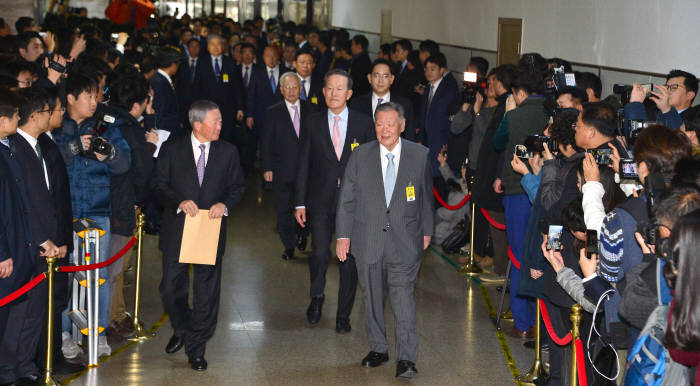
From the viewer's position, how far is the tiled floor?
21.1ft

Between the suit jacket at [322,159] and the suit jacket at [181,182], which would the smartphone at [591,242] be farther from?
the suit jacket at [322,159]

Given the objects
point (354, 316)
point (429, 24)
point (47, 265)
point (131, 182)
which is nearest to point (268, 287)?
point (354, 316)

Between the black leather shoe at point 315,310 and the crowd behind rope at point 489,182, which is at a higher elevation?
the crowd behind rope at point 489,182

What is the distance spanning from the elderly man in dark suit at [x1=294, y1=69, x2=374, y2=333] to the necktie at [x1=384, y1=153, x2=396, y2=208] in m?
1.20

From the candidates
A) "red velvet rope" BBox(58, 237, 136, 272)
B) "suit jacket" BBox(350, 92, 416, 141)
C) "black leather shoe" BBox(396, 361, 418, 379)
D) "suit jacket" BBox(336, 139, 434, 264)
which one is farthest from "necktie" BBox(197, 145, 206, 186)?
"suit jacket" BBox(350, 92, 416, 141)

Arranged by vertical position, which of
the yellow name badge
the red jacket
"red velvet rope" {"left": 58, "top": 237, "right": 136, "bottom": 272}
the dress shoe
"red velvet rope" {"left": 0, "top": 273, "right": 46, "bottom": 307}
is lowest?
the dress shoe

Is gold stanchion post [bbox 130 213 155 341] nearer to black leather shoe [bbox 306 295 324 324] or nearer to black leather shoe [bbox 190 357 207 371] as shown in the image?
black leather shoe [bbox 190 357 207 371]

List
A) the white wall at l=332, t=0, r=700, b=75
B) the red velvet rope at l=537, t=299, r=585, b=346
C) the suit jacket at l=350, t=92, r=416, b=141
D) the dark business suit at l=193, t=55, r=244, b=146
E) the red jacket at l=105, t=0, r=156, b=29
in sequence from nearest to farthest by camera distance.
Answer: the red velvet rope at l=537, t=299, r=585, b=346 < the white wall at l=332, t=0, r=700, b=75 < the suit jacket at l=350, t=92, r=416, b=141 < the dark business suit at l=193, t=55, r=244, b=146 < the red jacket at l=105, t=0, r=156, b=29

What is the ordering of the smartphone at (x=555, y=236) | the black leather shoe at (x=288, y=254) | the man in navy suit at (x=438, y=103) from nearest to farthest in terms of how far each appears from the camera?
the smartphone at (x=555, y=236), the black leather shoe at (x=288, y=254), the man in navy suit at (x=438, y=103)

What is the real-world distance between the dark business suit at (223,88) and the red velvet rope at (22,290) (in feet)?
25.6

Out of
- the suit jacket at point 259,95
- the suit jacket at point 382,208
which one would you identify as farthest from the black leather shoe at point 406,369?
the suit jacket at point 259,95

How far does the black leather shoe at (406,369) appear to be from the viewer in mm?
6309

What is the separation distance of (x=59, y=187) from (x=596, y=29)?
6250 mm

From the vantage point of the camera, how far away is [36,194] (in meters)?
5.77
